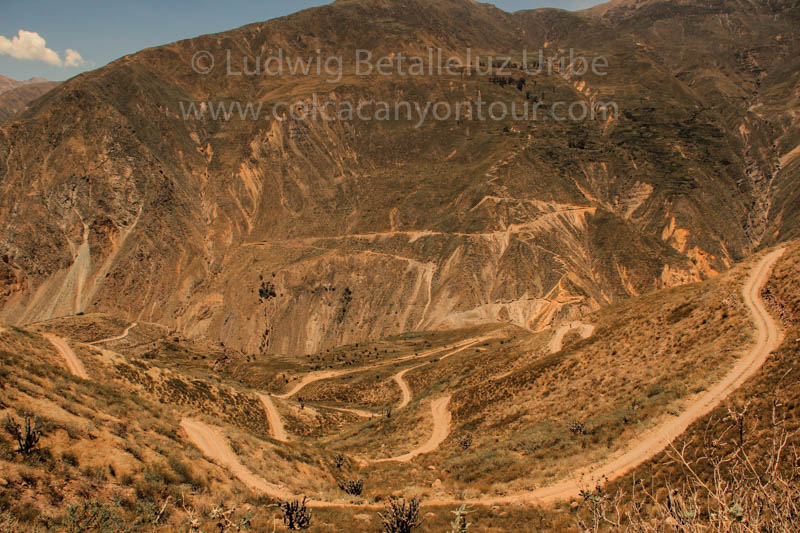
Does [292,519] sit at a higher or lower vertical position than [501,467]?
higher

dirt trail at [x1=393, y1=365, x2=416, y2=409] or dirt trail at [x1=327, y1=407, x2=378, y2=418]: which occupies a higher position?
dirt trail at [x1=393, y1=365, x2=416, y2=409]

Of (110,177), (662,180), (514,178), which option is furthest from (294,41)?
(662,180)

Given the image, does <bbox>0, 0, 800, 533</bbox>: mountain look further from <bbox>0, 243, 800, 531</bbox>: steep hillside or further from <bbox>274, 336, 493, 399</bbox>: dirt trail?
<bbox>274, 336, 493, 399</bbox>: dirt trail

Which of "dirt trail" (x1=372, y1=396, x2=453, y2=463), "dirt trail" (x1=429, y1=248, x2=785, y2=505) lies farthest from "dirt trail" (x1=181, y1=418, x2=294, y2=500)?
"dirt trail" (x1=372, y1=396, x2=453, y2=463)

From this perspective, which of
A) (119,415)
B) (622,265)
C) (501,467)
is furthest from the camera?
(622,265)

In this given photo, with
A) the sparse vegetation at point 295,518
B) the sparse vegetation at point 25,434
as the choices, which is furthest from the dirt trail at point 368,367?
the sparse vegetation at point 25,434

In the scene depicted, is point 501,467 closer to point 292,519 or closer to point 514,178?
point 292,519

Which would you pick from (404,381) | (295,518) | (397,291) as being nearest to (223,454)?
(295,518)

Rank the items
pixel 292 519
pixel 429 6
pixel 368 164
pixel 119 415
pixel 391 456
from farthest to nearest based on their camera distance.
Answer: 1. pixel 429 6
2. pixel 368 164
3. pixel 391 456
4. pixel 119 415
5. pixel 292 519
